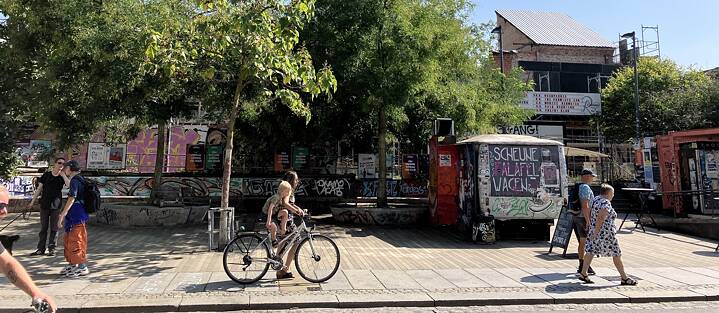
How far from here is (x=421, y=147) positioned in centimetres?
1916

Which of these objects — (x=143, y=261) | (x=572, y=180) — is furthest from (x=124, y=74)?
(x=572, y=180)

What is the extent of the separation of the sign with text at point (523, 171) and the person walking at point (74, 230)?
28.5 feet

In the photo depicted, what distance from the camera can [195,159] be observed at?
18.8 metres

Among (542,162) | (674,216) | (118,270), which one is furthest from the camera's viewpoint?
(674,216)

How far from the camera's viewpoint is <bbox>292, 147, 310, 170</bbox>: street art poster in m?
18.8

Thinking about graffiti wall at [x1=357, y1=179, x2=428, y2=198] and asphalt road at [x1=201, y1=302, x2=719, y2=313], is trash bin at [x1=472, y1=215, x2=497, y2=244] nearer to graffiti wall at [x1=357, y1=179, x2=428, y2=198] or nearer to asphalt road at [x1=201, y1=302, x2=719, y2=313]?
asphalt road at [x1=201, y1=302, x2=719, y2=313]

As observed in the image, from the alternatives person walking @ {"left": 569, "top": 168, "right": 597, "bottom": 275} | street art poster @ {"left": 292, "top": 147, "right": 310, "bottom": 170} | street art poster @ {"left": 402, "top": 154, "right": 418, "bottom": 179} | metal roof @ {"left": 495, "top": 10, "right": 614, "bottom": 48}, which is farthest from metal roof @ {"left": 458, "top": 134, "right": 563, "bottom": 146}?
metal roof @ {"left": 495, "top": 10, "right": 614, "bottom": 48}

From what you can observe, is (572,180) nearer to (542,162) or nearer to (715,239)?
(715,239)

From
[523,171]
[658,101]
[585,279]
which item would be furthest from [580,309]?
[658,101]

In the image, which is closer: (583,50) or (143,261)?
(143,261)

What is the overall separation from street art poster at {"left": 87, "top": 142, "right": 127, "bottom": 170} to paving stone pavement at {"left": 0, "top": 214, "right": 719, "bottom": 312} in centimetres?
625

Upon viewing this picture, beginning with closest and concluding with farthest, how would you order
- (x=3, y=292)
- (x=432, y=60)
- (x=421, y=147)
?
(x=3, y=292)
(x=432, y=60)
(x=421, y=147)

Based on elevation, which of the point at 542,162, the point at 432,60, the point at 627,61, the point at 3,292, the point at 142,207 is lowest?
the point at 3,292

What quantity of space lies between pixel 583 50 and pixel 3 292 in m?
44.4
